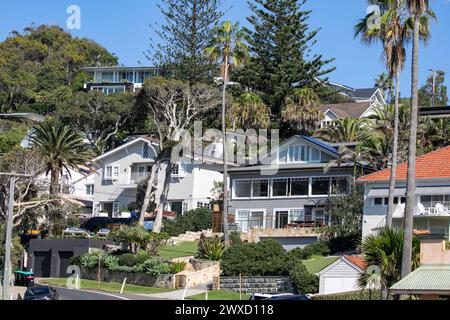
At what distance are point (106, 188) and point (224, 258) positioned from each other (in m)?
36.9

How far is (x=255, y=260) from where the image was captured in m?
51.9

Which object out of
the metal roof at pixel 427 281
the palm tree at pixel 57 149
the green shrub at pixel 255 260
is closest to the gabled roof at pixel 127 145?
the palm tree at pixel 57 149

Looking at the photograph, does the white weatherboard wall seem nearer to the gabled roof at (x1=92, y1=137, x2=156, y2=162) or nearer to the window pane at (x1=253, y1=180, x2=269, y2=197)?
the window pane at (x1=253, y1=180, x2=269, y2=197)

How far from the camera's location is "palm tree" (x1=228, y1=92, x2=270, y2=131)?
8375cm

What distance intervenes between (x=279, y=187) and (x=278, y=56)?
2369cm

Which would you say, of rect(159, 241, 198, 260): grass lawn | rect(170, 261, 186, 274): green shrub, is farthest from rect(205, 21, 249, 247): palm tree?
rect(170, 261, 186, 274): green shrub

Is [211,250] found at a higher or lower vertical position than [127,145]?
lower

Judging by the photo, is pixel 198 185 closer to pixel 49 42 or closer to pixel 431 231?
pixel 431 231

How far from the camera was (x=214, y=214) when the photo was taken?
69.3 meters

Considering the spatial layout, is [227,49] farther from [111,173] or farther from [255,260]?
[111,173]

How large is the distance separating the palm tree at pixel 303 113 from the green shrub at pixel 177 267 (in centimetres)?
3418

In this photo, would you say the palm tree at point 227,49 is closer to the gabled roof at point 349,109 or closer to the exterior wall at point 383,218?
the exterior wall at point 383,218

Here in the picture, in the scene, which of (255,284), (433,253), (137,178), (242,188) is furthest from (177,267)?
(137,178)

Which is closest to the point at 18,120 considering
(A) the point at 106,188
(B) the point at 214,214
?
(A) the point at 106,188
